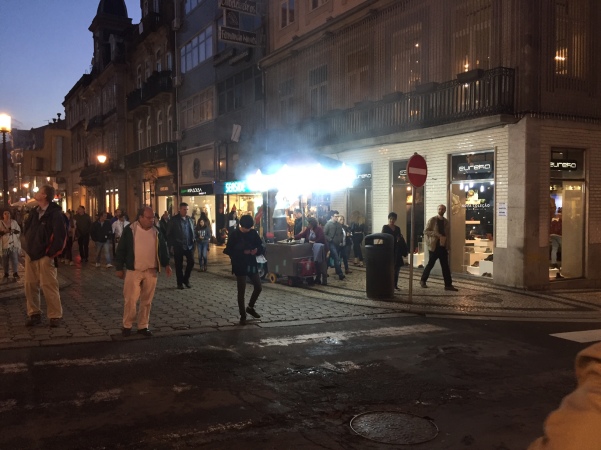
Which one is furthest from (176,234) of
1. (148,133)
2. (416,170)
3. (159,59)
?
(148,133)

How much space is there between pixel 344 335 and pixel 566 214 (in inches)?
329

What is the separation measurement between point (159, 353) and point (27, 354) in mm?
1594

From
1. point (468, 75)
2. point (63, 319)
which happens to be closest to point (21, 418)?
point (63, 319)

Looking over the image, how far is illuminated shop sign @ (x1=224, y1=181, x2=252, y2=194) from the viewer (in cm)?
2435

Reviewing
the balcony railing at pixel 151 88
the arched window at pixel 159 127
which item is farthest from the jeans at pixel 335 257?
the arched window at pixel 159 127

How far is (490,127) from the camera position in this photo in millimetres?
13352

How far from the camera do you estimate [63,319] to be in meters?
9.08

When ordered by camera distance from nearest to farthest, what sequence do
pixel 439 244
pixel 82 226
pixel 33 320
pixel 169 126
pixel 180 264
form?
pixel 33 320 → pixel 439 244 → pixel 180 264 → pixel 82 226 → pixel 169 126

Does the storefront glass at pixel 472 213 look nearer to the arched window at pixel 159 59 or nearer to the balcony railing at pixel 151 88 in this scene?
the balcony railing at pixel 151 88

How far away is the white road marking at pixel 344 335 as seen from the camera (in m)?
7.75

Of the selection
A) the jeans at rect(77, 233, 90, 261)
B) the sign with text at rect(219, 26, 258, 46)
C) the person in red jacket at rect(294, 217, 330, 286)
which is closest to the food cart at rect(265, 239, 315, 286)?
the person in red jacket at rect(294, 217, 330, 286)

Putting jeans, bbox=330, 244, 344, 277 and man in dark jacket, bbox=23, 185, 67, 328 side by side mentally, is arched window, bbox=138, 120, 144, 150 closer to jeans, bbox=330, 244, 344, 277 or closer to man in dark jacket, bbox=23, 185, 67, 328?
jeans, bbox=330, 244, 344, 277

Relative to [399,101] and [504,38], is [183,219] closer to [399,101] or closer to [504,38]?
[399,101]

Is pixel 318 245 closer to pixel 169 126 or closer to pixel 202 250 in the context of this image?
pixel 202 250
